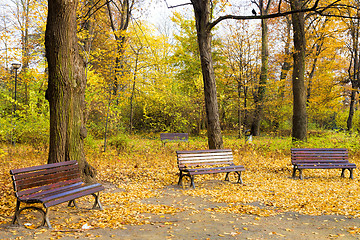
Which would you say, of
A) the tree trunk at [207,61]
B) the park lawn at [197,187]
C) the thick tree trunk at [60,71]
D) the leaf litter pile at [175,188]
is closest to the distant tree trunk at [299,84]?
the park lawn at [197,187]

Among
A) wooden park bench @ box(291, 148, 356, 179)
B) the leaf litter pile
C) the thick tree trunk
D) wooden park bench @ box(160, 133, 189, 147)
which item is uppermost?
the thick tree trunk

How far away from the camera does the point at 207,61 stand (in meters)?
9.37

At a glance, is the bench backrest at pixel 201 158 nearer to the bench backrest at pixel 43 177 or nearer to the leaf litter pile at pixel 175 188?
the leaf litter pile at pixel 175 188

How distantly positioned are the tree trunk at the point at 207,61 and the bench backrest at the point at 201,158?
1497 mm

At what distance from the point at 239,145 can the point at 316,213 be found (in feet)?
26.1

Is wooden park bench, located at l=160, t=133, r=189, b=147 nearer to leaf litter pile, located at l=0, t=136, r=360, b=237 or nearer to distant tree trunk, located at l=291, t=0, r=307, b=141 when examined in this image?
leaf litter pile, located at l=0, t=136, r=360, b=237

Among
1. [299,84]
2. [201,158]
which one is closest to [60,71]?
[201,158]

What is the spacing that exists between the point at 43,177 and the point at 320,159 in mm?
7398

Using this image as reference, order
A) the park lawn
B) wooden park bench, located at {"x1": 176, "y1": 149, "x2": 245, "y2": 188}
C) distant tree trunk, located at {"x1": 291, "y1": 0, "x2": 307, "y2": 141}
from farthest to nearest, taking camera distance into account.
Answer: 1. distant tree trunk, located at {"x1": 291, "y1": 0, "x2": 307, "y2": 141}
2. wooden park bench, located at {"x1": 176, "y1": 149, "x2": 245, "y2": 188}
3. the park lawn

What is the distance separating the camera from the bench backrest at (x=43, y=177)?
4340 mm

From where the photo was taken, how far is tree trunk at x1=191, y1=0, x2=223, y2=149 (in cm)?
927

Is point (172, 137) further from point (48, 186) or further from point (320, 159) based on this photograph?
point (48, 186)

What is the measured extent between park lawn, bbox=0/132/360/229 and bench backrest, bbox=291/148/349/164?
50cm

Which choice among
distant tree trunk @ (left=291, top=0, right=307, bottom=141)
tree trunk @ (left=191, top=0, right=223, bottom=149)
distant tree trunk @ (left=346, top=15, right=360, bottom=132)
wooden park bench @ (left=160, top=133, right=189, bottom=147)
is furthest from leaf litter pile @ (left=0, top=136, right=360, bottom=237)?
distant tree trunk @ (left=346, top=15, right=360, bottom=132)
